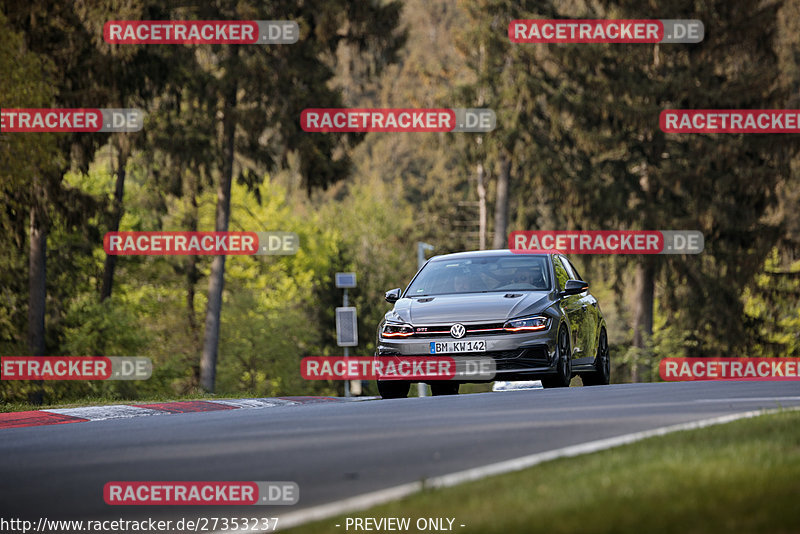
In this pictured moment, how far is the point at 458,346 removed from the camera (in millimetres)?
14992

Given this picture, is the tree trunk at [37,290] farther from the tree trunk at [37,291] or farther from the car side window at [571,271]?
the car side window at [571,271]

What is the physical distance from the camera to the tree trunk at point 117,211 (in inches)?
1326

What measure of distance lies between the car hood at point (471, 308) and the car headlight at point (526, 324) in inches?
3.0

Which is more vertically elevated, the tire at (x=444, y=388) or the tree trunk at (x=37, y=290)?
the tree trunk at (x=37, y=290)

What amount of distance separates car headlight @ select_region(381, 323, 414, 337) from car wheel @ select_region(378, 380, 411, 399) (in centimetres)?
62

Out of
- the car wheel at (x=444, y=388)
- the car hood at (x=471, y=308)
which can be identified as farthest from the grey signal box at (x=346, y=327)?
the car hood at (x=471, y=308)

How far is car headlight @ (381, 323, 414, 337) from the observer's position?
15.3m

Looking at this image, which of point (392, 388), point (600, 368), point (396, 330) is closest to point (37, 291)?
point (600, 368)

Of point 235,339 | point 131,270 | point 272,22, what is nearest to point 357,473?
point 272,22

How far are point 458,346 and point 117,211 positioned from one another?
943 inches

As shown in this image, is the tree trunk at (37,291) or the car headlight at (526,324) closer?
the car headlight at (526,324)

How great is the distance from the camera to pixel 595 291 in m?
68.5

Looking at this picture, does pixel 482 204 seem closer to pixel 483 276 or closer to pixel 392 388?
pixel 483 276

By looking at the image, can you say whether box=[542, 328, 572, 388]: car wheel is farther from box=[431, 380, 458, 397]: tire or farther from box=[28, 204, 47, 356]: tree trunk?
box=[28, 204, 47, 356]: tree trunk
